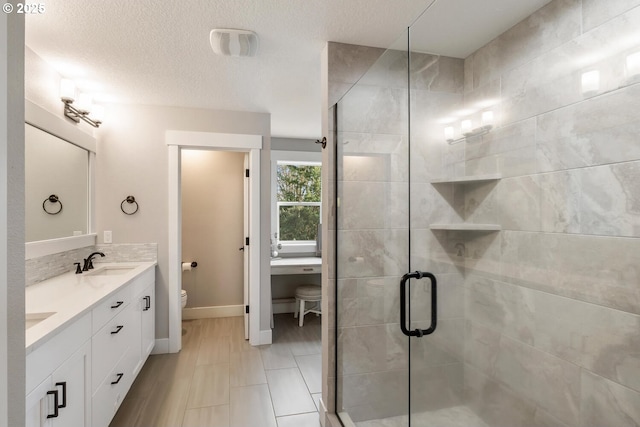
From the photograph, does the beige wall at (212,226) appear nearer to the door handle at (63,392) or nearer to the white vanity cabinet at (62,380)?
the white vanity cabinet at (62,380)

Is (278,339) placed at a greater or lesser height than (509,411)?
lesser

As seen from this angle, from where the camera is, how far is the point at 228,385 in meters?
2.49

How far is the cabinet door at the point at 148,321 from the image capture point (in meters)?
2.66

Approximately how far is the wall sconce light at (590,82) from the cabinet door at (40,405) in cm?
208

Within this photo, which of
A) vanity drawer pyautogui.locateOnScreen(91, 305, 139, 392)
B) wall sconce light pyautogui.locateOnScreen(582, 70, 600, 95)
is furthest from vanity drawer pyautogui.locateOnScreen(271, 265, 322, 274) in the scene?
wall sconce light pyautogui.locateOnScreen(582, 70, 600, 95)

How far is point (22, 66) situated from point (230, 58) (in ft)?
5.08

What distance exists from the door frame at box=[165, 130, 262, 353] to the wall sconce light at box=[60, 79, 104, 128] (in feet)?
1.96

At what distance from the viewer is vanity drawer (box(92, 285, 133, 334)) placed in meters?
1.72

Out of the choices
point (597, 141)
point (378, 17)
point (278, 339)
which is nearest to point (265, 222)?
point (278, 339)

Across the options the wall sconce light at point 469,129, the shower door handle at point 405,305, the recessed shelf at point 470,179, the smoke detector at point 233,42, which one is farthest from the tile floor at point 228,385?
the smoke detector at point 233,42

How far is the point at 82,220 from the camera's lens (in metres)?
2.79

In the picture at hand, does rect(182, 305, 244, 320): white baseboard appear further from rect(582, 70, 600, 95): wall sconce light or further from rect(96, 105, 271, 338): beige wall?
rect(582, 70, 600, 95): wall sconce light

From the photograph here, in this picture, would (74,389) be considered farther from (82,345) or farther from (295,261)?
(295,261)

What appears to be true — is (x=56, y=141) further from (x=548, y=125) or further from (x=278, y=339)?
(x=548, y=125)
